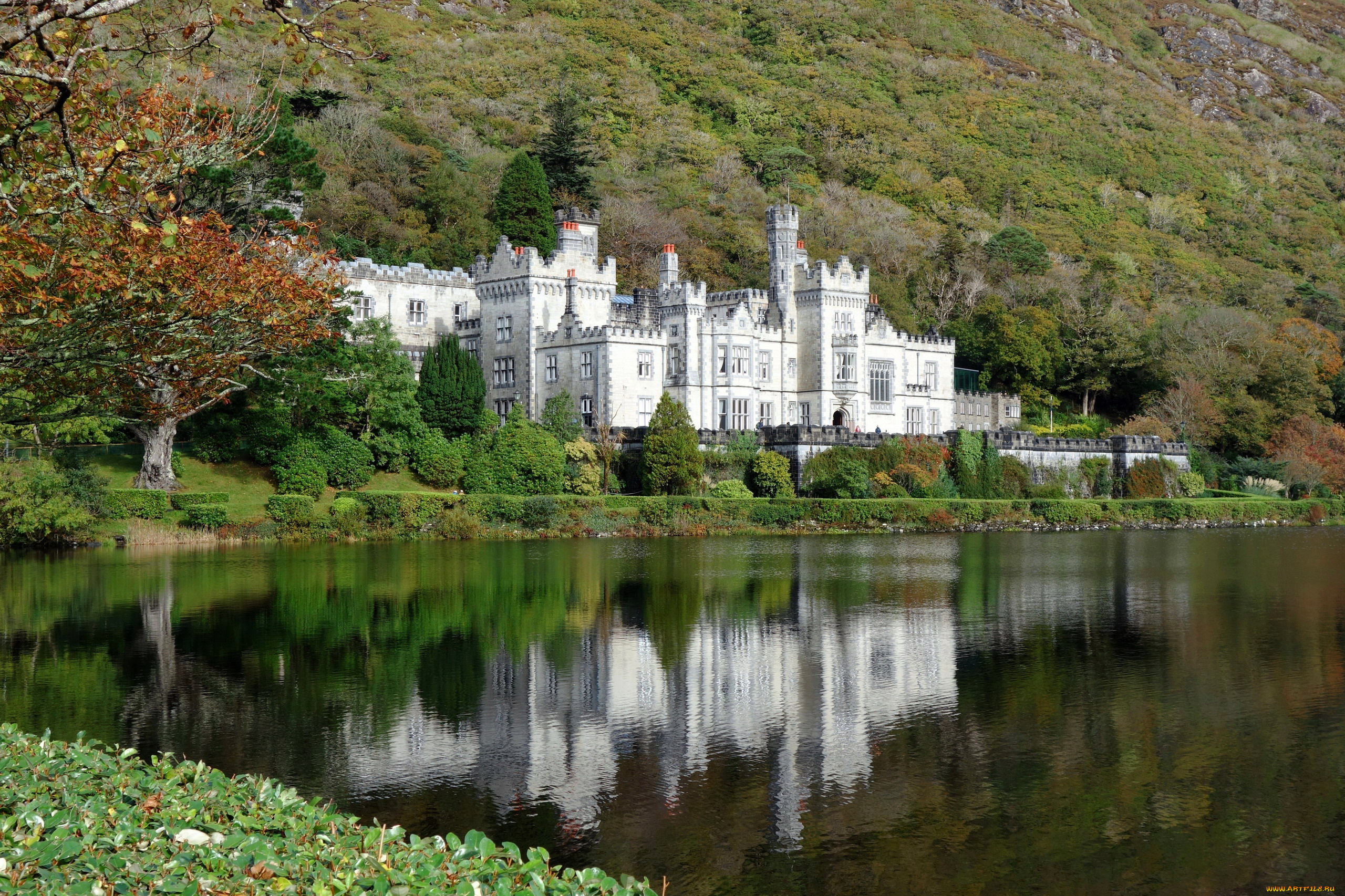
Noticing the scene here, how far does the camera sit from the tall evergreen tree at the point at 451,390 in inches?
2302

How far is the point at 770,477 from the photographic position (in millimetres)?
58281

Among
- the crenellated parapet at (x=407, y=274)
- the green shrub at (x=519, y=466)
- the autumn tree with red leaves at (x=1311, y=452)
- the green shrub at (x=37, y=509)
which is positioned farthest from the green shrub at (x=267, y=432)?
the autumn tree with red leaves at (x=1311, y=452)

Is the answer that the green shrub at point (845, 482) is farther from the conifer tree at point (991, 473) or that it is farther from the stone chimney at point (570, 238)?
the stone chimney at point (570, 238)

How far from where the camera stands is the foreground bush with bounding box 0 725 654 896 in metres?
9.34

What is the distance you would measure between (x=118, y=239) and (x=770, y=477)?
1690 inches

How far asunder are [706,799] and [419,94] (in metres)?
100

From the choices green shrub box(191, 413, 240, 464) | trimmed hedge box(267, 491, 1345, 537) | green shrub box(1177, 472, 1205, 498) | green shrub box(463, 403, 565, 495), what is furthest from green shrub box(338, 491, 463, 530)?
green shrub box(1177, 472, 1205, 498)

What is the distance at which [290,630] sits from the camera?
81.2ft

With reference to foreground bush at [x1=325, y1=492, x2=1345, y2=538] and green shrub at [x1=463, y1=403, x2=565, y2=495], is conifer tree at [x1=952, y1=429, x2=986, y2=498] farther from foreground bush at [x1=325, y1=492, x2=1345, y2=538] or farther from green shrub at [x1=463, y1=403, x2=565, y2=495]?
green shrub at [x1=463, y1=403, x2=565, y2=495]

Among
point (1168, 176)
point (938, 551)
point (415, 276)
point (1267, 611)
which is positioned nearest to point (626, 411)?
point (415, 276)

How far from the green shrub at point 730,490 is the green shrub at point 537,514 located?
842cm

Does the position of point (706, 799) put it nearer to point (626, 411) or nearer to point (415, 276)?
point (626, 411)

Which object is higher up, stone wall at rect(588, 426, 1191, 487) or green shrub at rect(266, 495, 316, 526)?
stone wall at rect(588, 426, 1191, 487)

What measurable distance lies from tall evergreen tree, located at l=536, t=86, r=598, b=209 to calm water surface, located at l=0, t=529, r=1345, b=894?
55737mm
